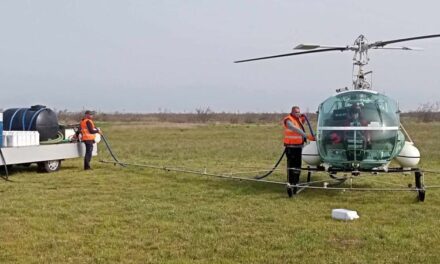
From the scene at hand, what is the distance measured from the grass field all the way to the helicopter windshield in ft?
2.70

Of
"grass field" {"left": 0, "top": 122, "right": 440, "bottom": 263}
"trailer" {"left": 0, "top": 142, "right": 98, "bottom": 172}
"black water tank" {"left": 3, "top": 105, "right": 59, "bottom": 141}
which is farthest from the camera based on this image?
"black water tank" {"left": 3, "top": 105, "right": 59, "bottom": 141}

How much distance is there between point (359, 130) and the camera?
8992mm

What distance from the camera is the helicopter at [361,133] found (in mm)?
9047

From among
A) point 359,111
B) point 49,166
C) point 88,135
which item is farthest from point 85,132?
point 359,111

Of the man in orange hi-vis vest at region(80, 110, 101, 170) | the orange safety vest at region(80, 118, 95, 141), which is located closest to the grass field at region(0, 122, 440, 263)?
the man in orange hi-vis vest at region(80, 110, 101, 170)

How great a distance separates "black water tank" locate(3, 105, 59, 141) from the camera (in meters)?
14.3

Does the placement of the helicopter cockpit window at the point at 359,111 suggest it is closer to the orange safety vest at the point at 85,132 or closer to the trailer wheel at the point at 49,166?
the orange safety vest at the point at 85,132

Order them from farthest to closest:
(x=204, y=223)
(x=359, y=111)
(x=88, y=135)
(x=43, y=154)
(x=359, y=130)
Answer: (x=88, y=135)
(x=43, y=154)
(x=359, y=111)
(x=359, y=130)
(x=204, y=223)

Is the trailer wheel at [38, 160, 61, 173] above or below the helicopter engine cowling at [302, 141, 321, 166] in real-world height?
A: below

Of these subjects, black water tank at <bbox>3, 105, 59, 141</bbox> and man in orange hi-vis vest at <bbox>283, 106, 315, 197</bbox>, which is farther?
black water tank at <bbox>3, 105, 59, 141</bbox>

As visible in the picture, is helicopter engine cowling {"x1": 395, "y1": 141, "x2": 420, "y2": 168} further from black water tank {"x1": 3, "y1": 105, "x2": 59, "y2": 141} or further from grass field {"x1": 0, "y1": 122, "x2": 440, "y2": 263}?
black water tank {"x1": 3, "y1": 105, "x2": 59, "y2": 141}

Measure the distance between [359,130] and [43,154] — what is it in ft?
26.9

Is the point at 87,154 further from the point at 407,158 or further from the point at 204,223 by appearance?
the point at 407,158

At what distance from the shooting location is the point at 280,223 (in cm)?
763
